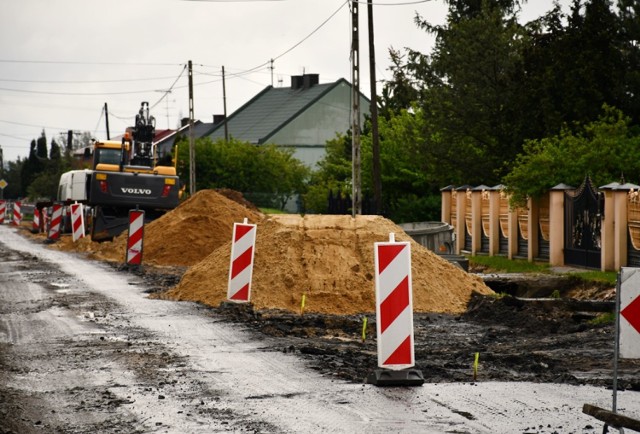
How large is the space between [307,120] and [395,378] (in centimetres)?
8519

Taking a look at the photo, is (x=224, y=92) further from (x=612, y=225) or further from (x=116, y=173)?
(x=612, y=225)

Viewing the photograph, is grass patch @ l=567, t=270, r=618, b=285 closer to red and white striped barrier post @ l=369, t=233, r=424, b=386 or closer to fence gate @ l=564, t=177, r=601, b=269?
fence gate @ l=564, t=177, r=601, b=269

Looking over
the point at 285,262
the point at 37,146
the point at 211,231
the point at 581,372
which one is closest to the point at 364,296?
the point at 285,262

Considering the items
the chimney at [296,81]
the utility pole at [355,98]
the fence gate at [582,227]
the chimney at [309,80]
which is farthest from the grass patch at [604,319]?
the chimney at [296,81]

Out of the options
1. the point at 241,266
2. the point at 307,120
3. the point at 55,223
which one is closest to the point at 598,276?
the point at 241,266

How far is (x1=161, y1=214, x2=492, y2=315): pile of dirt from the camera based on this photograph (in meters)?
18.6

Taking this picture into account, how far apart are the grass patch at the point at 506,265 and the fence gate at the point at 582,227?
2.52 feet

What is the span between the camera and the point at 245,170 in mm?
79500

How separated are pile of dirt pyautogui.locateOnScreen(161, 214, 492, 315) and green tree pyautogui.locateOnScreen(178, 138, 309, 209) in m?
57.0

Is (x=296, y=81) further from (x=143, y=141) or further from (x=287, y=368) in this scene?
(x=287, y=368)

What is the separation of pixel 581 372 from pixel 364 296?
776 centimetres

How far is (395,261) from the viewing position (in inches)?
425

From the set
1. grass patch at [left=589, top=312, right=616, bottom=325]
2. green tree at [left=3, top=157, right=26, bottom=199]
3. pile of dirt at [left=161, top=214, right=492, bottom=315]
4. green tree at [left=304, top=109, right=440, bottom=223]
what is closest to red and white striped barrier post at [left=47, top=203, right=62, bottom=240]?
green tree at [left=304, top=109, right=440, bottom=223]

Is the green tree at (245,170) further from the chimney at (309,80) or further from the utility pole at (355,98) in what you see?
the utility pole at (355,98)
